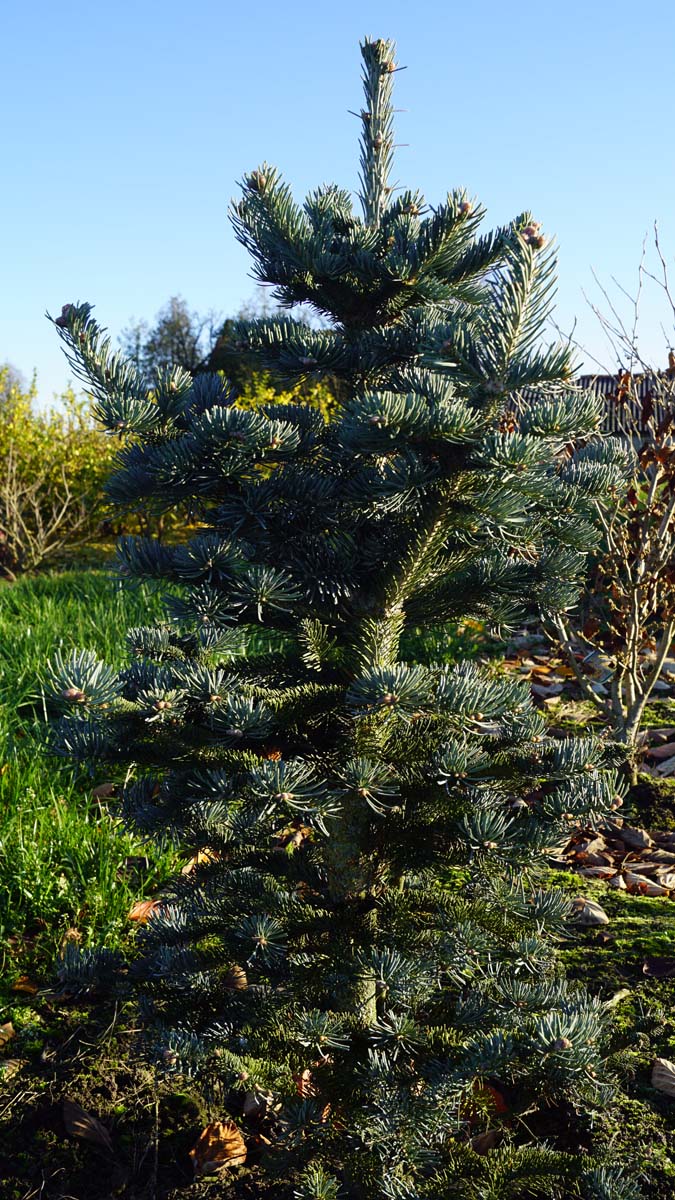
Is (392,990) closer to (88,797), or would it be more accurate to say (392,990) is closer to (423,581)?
(423,581)

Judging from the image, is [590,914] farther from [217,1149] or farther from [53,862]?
[53,862]

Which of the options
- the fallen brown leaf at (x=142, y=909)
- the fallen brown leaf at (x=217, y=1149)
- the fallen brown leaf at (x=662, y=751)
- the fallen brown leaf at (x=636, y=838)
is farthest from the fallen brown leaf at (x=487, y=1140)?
the fallen brown leaf at (x=662, y=751)

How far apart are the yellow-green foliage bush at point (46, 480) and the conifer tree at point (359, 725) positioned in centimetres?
1005

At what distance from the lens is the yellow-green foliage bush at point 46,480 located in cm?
1190

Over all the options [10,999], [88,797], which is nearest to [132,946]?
[10,999]

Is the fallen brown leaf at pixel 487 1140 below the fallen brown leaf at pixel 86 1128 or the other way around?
the other way around

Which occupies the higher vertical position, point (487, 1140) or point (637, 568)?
point (637, 568)

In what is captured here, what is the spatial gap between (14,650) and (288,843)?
104 inches

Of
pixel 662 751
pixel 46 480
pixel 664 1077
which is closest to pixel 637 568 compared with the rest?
pixel 662 751

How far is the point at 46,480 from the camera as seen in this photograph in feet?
42.0

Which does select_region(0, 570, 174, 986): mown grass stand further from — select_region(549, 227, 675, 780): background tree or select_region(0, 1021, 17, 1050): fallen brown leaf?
select_region(549, 227, 675, 780): background tree

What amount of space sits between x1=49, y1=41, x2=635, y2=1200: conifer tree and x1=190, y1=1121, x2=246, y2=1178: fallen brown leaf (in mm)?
125

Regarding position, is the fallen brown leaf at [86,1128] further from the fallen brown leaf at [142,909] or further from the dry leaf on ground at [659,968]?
the dry leaf on ground at [659,968]

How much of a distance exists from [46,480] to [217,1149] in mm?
11347
